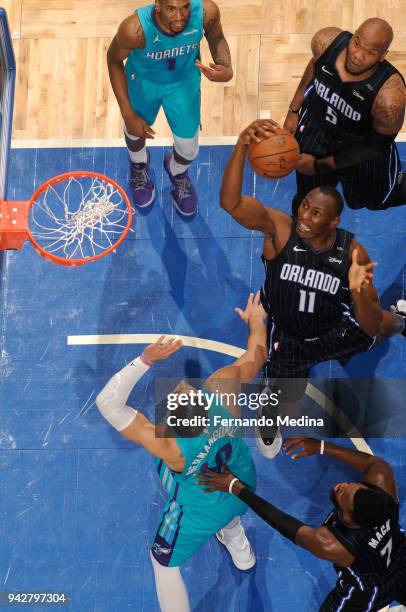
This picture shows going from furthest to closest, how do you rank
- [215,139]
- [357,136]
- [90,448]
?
[215,139] → [90,448] → [357,136]

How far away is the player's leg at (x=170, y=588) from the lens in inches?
283

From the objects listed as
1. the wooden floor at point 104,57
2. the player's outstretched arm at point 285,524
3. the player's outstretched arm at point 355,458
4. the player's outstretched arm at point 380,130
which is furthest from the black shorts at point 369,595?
the wooden floor at point 104,57

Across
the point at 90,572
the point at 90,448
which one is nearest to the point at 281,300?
the point at 90,448

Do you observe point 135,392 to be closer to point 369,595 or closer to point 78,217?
point 78,217

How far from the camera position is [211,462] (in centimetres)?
691

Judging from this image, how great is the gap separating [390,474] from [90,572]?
2.69m

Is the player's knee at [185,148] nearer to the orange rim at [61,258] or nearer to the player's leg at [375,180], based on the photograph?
the orange rim at [61,258]

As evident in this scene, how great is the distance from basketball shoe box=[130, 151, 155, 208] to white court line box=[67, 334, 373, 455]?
1.31 metres

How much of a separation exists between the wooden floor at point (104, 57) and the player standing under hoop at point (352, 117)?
4.56 feet

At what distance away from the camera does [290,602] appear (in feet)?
25.0

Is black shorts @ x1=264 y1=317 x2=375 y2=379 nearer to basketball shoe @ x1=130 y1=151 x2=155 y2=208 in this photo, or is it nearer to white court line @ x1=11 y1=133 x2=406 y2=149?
basketball shoe @ x1=130 y1=151 x2=155 y2=208

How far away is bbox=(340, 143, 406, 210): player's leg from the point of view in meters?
7.63

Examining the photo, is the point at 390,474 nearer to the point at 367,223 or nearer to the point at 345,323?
the point at 345,323

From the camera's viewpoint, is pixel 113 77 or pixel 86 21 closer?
pixel 113 77
